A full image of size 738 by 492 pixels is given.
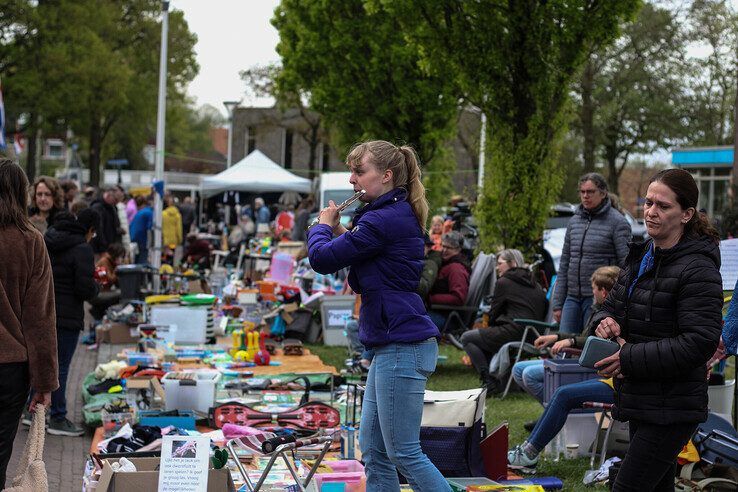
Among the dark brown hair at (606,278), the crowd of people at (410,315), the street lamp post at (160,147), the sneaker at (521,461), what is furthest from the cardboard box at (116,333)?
the crowd of people at (410,315)

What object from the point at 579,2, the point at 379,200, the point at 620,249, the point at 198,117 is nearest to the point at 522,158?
the point at 579,2

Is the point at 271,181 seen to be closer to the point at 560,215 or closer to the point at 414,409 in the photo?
the point at 560,215

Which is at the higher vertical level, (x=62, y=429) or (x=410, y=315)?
(x=410, y=315)

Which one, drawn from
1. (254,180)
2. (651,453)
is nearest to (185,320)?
(651,453)

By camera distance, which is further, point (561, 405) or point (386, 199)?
point (561, 405)

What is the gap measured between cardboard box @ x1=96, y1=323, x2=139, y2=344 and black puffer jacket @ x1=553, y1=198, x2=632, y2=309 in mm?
6031

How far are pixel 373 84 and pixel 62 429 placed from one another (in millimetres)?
14046

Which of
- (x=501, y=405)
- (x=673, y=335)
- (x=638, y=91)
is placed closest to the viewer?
(x=673, y=335)

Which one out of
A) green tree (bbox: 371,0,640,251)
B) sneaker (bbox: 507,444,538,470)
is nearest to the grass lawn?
sneaker (bbox: 507,444,538,470)

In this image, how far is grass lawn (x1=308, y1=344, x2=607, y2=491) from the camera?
22.0 ft

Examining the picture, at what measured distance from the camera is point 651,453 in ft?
13.3

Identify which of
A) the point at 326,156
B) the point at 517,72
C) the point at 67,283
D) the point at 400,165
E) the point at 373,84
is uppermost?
the point at 373,84

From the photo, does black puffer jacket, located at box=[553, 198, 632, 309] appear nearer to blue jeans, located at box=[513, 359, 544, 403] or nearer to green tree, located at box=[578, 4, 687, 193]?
blue jeans, located at box=[513, 359, 544, 403]

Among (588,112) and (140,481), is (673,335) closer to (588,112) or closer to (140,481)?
(140,481)
